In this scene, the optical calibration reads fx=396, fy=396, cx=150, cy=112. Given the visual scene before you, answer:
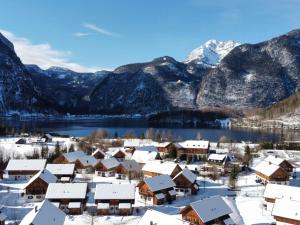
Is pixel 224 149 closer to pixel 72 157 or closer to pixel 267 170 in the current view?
pixel 267 170

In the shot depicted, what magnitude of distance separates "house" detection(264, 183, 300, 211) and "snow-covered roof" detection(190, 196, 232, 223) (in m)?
8.72

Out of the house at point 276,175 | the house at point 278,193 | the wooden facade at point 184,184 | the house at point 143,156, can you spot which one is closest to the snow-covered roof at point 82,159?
the house at point 143,156

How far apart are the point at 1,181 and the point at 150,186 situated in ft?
85.3

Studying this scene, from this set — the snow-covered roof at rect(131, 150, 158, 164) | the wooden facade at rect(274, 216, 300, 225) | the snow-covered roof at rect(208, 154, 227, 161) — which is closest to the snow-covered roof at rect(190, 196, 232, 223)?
the wooden facade at rect(274, 216, 300, 225)

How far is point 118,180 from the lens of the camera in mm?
63406

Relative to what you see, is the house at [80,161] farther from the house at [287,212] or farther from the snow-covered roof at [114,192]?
the house at [287,212]

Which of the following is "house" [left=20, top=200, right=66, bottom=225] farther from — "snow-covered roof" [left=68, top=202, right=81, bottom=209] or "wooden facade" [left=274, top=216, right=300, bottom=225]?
"wooden facade" [left=274, top=216, right=300, bottom=225]

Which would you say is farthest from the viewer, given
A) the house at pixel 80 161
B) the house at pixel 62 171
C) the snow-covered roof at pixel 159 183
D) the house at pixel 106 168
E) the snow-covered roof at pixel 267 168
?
the house at pixel 80 161

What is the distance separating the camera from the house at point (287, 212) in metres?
40.1

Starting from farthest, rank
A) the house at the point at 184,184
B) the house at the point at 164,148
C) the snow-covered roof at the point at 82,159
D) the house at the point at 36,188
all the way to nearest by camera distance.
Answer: the house at the point at 164,148
the snow-covered roof at the point at 82,159
the house at the point at 184,184
the house at the point at 36,188

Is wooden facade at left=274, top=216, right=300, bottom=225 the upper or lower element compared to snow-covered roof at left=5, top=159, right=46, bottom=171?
lower

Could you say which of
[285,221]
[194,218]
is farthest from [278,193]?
[194,218]

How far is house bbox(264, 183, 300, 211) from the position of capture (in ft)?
155

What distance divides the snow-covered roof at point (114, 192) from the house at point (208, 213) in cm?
865
